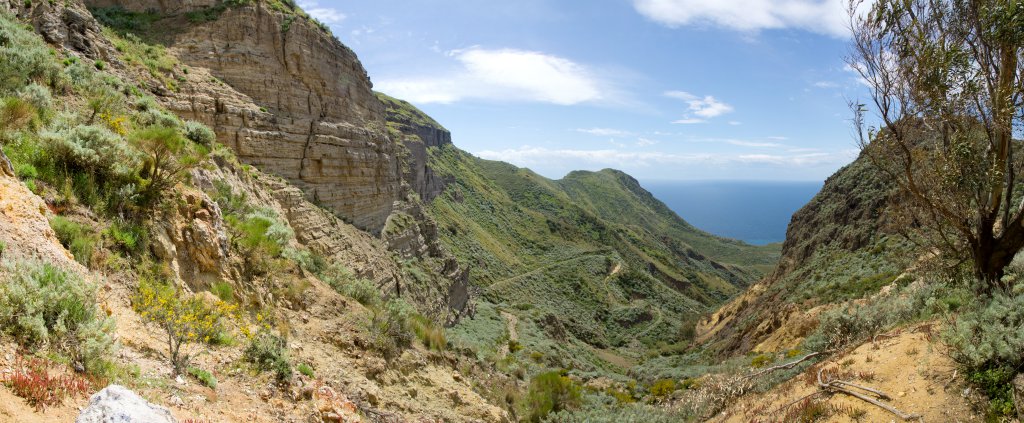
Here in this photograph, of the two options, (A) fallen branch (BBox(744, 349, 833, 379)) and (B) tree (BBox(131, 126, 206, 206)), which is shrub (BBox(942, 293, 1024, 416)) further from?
(B) tree (BBox(131, 126, 206, 206))

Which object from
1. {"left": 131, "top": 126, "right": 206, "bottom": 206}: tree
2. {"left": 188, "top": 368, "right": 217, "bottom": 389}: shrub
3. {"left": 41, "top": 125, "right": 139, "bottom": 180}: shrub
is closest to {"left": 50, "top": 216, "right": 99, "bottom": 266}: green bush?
{"left": 41, "top": 125, "right": 139, "bottom": 180}: shrub

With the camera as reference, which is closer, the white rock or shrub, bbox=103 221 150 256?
the white rock

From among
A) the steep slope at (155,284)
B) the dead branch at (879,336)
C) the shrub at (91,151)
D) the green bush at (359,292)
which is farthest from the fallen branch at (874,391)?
the shrub at (91,151)

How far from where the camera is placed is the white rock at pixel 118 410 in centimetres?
294

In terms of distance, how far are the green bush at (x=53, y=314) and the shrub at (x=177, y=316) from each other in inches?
28.6

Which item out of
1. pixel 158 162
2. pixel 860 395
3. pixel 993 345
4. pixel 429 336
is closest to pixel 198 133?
pixel 158 162

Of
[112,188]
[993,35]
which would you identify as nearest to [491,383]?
[112,188]

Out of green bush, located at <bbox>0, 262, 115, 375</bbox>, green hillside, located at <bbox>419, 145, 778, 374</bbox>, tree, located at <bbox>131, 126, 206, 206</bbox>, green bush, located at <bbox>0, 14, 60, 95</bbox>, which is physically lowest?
green hillside, located at <bbox>419, 145, 778, 374</bbox>

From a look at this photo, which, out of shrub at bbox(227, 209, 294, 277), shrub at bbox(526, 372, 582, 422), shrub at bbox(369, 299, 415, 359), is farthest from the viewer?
shrub at bbox(526, 372, 582, 422)

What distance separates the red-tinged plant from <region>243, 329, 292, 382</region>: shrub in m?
2.47

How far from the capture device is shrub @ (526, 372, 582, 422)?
1216 cm

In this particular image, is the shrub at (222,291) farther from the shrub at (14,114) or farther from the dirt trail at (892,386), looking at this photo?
the dirt trail at (892,386)

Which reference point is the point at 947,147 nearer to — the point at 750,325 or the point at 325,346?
the point at 325,346

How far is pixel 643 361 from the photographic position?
36625 millimetres
